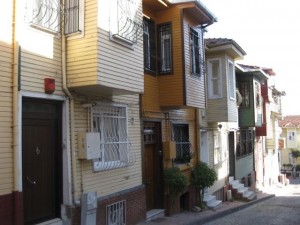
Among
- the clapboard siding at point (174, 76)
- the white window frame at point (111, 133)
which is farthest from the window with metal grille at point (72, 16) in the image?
the clapboard siding at point (174, 76)

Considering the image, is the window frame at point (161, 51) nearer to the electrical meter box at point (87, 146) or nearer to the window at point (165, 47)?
the window at point (165, 47)

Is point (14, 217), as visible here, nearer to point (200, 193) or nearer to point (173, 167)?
point (173, 167)

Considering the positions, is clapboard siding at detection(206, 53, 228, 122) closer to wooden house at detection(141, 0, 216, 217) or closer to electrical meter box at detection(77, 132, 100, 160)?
wooden house at detection(141, 0, 216, 217)

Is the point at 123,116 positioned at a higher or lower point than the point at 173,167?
higher

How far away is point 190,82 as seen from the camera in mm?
12531

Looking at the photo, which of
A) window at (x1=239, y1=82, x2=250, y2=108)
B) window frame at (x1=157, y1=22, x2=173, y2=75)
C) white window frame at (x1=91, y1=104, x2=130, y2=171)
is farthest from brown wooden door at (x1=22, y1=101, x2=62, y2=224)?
window at (x1=239, y1=82, x2=250, y2=108)

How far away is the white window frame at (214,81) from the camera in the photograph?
16906mm

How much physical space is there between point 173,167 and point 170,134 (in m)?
1.08

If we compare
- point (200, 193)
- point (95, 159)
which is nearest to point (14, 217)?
point (95, 159)

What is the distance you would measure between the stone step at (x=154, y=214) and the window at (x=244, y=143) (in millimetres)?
10703

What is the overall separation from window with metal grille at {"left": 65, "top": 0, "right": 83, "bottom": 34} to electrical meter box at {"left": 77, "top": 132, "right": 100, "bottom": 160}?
2.14m

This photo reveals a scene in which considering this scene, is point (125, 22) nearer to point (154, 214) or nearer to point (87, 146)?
point (87, 146)

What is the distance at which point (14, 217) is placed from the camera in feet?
22.2

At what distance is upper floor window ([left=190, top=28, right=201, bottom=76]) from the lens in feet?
43.2
